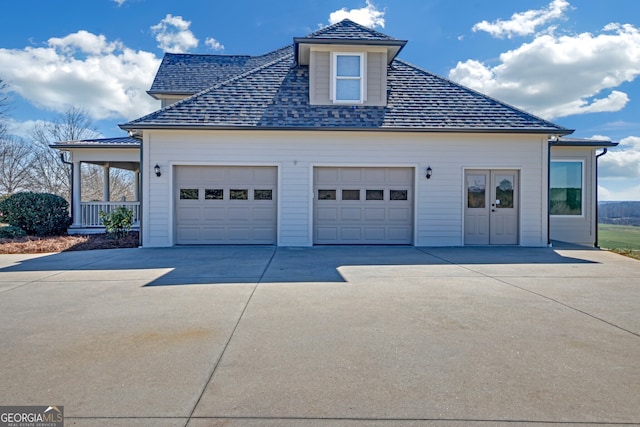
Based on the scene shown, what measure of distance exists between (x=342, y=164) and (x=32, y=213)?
35.8 feet

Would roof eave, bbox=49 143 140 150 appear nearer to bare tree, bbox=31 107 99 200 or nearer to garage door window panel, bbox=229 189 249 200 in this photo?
garage door window panel, bbox=229 189 249 200

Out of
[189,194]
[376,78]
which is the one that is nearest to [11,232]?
[189,194]

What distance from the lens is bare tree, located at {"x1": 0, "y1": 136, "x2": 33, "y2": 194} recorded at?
25078 millimetres

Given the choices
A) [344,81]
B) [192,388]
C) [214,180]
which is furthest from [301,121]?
[192,388]

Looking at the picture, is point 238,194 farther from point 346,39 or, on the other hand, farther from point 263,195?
point 346,39

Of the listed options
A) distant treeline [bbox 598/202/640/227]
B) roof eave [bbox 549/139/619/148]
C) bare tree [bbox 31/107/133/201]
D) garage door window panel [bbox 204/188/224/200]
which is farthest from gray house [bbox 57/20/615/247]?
bare tree [bbox 31/107/133/201]

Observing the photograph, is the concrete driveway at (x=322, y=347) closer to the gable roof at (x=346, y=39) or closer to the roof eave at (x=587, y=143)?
the roof eave at (x=587, y=143)

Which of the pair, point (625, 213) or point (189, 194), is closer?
point (189, 194)

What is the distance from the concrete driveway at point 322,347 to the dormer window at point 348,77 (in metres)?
6.55

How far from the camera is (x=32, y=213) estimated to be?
43.2 feet

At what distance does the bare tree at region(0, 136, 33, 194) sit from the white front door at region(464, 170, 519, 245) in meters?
28.1

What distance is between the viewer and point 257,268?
763cm

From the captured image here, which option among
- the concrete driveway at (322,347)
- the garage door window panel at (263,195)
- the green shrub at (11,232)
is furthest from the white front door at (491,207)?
the green shrub at (11,232)

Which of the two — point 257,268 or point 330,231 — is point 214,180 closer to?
point 330,231
